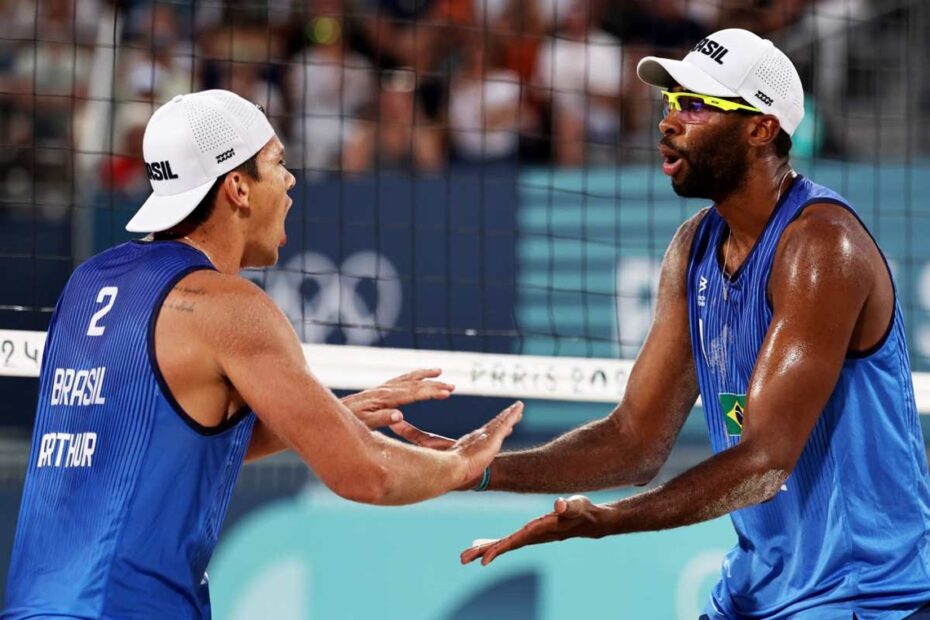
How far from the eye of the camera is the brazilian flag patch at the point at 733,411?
4523 mm

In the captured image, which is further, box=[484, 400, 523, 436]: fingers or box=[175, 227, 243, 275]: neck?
box=[484, 400, 523, 436]: fingers

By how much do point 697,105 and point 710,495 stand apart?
125 cm

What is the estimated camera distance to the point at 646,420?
5047 mm

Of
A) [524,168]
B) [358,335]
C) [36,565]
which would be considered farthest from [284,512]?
[36,565]

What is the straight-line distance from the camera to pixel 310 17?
10.8m

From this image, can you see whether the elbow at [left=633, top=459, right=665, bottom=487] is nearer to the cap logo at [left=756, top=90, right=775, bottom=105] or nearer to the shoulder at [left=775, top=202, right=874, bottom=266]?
the shoulder at [left=775, top=202, right=874, bottom=266]

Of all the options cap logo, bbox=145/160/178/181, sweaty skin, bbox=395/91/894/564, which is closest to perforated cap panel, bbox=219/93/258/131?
cap logo, bbox=145/160/178/181

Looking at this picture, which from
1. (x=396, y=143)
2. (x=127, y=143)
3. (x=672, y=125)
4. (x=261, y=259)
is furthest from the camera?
(x=396, y=143)

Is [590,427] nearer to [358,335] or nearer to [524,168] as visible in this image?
[358,335]

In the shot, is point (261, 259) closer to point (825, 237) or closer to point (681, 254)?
point (681, 254)

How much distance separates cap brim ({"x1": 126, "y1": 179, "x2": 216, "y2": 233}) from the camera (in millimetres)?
3963

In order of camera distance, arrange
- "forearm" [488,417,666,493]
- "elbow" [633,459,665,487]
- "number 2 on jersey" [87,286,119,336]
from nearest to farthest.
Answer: "number 2 on jersey" [87,286,119,336], "forearm" [488,417,666,493], "elbow" [633,459,665,487]

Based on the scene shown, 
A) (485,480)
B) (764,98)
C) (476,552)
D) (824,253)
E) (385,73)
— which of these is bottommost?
(476,552)

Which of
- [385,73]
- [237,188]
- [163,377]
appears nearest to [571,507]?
[163,377]
